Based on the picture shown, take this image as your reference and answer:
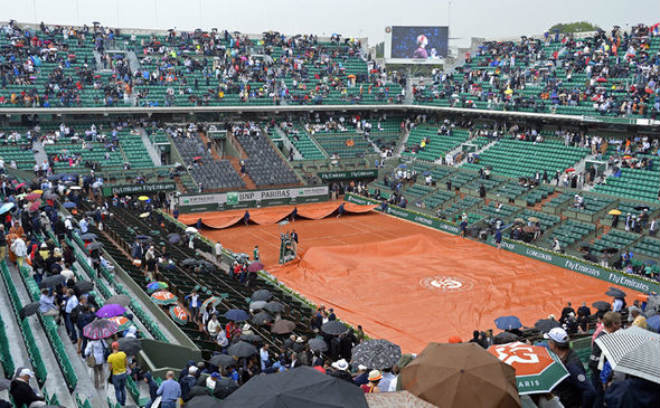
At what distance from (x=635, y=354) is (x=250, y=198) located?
36.8 meters

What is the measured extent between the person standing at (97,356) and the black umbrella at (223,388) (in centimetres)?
313

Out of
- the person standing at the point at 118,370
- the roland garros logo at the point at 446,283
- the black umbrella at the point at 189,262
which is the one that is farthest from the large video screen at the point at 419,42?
the person standing at the point at 118,370

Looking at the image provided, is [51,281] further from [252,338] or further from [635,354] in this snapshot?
[635,354]

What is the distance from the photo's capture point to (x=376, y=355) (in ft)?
43.1

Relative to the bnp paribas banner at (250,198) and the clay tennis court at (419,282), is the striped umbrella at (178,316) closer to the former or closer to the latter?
the clay tennis court at (419,282)

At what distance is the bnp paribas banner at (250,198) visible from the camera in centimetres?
3997

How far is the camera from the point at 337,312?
22.5m

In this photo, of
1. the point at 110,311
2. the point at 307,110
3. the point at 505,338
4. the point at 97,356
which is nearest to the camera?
the point at 97,356

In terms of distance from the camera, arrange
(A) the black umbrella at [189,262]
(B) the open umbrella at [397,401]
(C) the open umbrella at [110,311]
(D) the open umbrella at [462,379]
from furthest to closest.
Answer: (A) the black umbrella at [189,262] < (C) the open umbrella at [110,311] < (D) the open umbrella at [462,379] < (B) the open umbrella at [397,401]

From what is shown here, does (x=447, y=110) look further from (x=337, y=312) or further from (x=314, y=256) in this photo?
(x=337, y=312)

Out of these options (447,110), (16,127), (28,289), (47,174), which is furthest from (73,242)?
(447,110)

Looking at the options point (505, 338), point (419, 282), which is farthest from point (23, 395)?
point (419, 282)

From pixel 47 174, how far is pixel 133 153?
22.9 feet

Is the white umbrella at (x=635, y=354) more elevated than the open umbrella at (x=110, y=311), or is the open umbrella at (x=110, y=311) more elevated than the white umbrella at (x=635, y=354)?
the white umbrella at (x=635, y=354)
